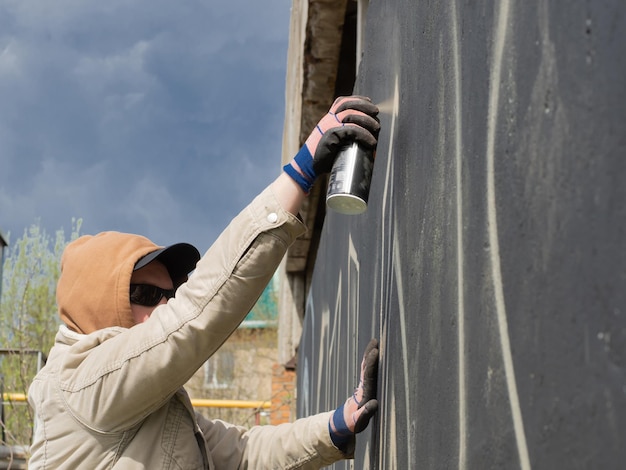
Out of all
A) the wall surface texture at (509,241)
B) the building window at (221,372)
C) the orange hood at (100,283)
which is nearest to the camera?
the wall surface texture at (509,241)

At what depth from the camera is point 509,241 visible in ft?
3.27

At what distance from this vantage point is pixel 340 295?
3.66 metres

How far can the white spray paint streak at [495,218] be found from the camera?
0.96 meters

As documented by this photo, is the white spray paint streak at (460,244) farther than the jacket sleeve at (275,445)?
No

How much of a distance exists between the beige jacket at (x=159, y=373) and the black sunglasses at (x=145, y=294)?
9cm

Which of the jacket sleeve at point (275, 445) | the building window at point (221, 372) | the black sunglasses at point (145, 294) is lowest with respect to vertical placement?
the jacket sleeve at point (275, 445)

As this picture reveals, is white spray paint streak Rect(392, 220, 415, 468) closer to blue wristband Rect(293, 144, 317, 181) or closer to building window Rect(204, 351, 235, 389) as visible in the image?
blue wristband Rect(293, 144, 317, 181)

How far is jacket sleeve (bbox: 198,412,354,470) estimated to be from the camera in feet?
7.85

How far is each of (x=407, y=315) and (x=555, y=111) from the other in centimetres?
87

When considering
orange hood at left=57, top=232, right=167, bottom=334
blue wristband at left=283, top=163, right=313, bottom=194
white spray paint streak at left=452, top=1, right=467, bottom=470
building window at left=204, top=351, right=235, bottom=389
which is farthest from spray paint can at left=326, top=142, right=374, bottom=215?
building window at left=204, top=351, right=235, bottom=389

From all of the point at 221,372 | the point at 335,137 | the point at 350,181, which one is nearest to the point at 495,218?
the point at 350,181

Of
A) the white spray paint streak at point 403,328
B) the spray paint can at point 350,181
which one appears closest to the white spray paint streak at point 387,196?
the white spray paint streak at point 403,328

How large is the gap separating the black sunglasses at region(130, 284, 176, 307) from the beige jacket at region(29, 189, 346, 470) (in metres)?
0.09

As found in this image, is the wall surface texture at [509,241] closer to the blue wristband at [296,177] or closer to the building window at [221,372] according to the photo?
the blue wristband at [296,177]
